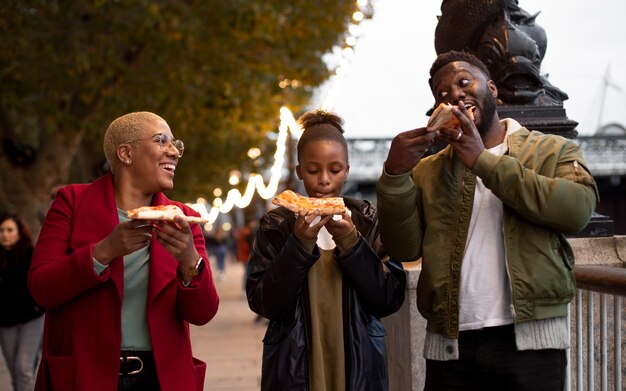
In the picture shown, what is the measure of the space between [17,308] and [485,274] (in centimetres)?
560

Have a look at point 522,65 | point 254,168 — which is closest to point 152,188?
point 522,65

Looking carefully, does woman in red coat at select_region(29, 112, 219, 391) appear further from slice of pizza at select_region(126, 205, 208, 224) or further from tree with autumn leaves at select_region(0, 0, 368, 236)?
tree with autumn leaves at select_region(0, 0, 368, 236)

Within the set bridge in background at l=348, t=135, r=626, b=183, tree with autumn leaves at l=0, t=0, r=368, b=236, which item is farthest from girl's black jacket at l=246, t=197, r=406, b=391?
bridge in background at l=348, t=135, r=626, b=183

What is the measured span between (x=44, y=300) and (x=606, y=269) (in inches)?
101

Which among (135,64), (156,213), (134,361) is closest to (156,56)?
(135,64)

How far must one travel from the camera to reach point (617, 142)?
73.6 metres

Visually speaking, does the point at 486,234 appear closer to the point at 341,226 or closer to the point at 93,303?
the point at 341,226

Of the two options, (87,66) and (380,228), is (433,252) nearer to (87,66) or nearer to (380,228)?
(380,228)

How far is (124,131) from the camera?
13.2 feet

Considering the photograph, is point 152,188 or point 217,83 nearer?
point 152,188

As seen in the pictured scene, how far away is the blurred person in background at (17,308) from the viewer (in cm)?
816

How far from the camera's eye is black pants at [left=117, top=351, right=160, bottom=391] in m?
3.87

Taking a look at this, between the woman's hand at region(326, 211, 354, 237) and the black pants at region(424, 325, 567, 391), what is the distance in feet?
2.12

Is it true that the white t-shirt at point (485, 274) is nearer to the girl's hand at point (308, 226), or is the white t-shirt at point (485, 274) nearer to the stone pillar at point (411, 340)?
the girl's hand at point (308, 226)
